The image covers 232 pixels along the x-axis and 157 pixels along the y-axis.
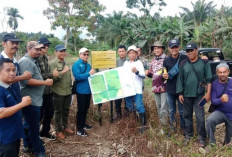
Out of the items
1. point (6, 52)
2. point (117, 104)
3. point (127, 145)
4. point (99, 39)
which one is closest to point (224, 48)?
point (117, 104)

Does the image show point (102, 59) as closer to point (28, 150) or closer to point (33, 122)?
point (33, 122)

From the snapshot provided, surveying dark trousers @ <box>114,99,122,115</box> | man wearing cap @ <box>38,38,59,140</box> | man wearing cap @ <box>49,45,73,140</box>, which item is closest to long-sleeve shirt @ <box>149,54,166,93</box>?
dark trousers @ <box>114,99,122,115</box>

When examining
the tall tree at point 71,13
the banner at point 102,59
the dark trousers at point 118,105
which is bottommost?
the dark trousers at point 118,105

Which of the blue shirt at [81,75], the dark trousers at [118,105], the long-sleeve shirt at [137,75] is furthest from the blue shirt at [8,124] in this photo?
the dark trousers at [118,105]

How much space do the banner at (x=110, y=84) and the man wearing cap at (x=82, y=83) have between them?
0.14 m

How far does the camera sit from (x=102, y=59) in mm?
4754

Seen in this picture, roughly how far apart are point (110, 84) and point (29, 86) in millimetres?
1650

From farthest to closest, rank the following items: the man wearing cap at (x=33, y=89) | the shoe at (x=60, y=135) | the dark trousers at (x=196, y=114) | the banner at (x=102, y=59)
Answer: the banner at (x=102, y=59) < the shoe at (x=60, y=135) < the dark trousers at (x=196, y=114) < the man wearing cap at (x=33, y=89)

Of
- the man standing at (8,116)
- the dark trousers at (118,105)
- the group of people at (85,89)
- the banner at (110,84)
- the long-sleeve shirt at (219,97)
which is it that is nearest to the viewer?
the man standing at (8,116)

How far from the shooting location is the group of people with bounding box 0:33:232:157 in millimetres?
3123

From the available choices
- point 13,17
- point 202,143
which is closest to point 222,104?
point 202,143

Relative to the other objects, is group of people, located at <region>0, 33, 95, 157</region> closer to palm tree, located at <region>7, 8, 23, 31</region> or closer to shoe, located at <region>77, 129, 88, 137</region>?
shoe, located at <region>77, 129, 88, 137</region>

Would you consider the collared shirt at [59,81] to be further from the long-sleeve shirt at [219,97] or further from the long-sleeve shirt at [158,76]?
the long-sleeve shirt at [219,97]

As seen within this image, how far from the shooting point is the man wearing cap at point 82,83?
4.18 metres
